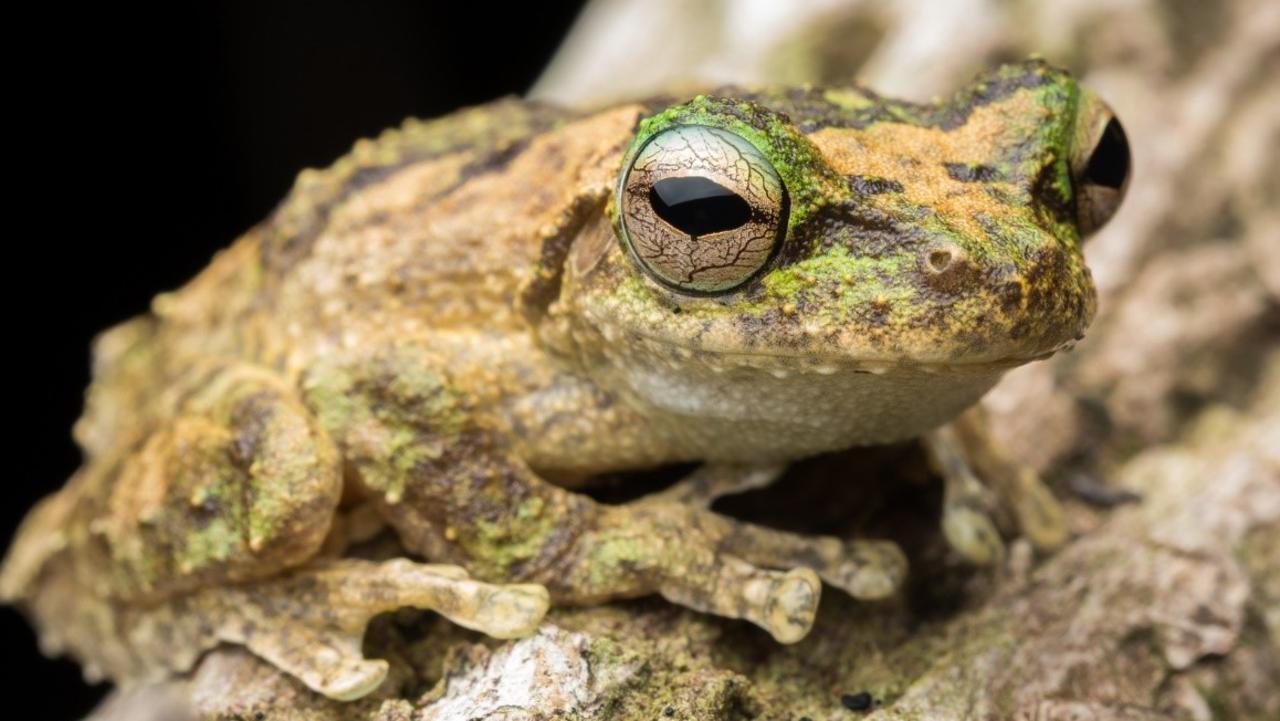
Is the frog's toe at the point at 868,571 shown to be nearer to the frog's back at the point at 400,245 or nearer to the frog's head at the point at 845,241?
the frog's head at the point at 845,241

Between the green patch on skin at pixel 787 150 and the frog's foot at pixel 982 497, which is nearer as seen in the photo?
the green patch on skin at pixel 787 150

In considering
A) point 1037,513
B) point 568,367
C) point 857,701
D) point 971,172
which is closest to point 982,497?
point 1037,513

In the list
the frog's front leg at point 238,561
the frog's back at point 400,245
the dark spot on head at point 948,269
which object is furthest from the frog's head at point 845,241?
the frog's front leg at point 238,561

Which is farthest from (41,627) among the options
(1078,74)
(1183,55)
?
(1183,55)

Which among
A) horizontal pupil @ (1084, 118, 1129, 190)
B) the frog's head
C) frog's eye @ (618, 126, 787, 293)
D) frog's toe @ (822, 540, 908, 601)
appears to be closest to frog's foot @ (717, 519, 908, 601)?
frog's toe @ (822, 540, 908, 601)

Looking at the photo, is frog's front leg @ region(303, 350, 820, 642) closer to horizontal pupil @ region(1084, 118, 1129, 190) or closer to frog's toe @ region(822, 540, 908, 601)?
frog's toe @ region(822, 540, 908, 601)

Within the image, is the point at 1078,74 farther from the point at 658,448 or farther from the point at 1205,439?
the point at 658,448

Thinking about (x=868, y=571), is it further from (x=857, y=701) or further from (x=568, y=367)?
(x=568, y=367)
